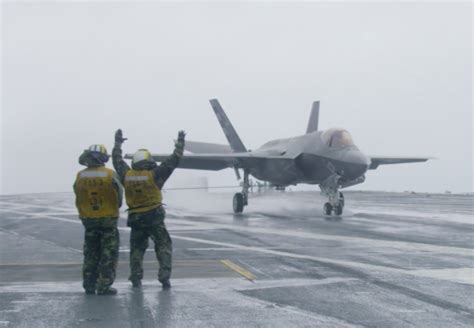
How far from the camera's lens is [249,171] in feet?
104

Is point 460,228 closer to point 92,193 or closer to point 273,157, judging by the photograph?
point 273,157

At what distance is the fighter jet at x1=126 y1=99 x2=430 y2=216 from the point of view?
26.7 m

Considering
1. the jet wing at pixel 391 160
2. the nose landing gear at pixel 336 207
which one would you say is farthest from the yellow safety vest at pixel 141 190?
the jet wing at pixel 391 160

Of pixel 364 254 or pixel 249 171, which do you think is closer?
pixel 364 254

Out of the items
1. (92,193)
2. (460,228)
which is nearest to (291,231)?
(460,228)

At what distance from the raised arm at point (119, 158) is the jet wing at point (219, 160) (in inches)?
693

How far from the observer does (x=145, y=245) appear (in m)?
10.5

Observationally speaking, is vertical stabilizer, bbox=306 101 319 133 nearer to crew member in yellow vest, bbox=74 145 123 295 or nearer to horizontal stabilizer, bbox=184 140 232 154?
horizontal stabilizer, bbox=184 140 232 154

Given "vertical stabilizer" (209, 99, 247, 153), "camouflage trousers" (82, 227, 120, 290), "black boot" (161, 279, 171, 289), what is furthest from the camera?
"vertical stabilizer" (209, 99, 247, 153)

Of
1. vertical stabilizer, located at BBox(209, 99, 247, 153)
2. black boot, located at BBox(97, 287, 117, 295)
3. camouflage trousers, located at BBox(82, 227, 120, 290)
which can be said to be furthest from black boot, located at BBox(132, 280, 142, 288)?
vertical stabilizer, located at BBox(209, 99, 247, 153)

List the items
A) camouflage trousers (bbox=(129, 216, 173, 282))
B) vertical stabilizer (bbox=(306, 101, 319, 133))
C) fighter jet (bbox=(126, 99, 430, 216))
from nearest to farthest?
camouflage trousers (bbox=(129, 216, 173, 282)), fighter jet (bbox=(126, 99, 430, 216)), vertical stabilizer (bbox=(306, 101, 319, 133))

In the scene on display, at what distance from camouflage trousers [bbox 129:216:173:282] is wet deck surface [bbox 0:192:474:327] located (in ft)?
0.95

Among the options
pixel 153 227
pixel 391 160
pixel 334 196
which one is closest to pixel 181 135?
pixel 153 227

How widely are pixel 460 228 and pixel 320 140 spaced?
292 inches
